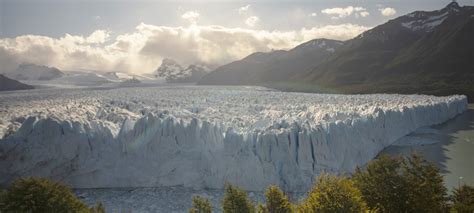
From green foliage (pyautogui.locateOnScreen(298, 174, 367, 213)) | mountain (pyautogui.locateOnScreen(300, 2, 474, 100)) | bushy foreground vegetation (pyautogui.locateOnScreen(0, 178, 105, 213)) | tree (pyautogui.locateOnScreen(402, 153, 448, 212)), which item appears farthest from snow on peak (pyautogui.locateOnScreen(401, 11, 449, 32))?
bushy foreground vegetation (pyautogui.locateOnScreen(0, 178, 105, 213))

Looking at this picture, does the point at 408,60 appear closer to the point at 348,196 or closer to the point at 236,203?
the point at 236,203

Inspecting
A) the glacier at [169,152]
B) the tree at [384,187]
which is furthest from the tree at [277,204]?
the glacier at [169,152]

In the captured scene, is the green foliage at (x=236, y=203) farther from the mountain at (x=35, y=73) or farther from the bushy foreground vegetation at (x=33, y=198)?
the mountain at (x=35, y=73)

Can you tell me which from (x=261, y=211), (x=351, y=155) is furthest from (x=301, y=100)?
(x=261, y=211)

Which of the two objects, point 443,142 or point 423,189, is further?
point 443,142

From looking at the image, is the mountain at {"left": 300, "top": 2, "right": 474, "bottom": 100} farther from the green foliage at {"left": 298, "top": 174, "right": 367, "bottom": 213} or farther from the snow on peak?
the green foliage at {"left": 298, "top": 174, "right": 367, "bottom": 213}

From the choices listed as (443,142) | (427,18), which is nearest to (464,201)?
(443,142)
